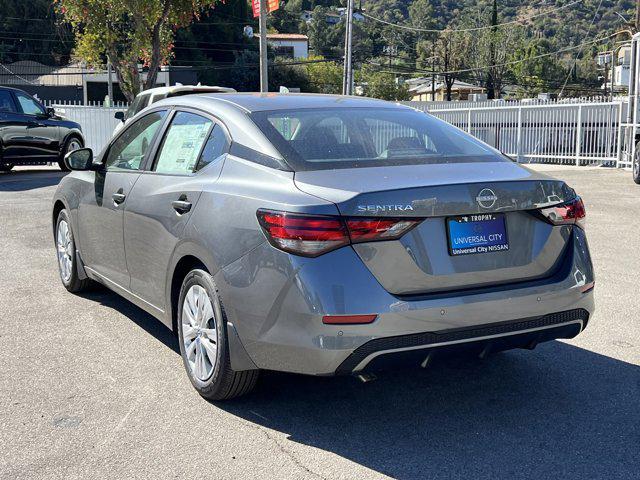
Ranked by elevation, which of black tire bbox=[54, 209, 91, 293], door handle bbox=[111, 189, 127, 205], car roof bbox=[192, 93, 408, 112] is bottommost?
black tire bbox=[54, 209, 91, 293]

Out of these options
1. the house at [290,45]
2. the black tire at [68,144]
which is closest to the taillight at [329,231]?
the black tire at [68,144]

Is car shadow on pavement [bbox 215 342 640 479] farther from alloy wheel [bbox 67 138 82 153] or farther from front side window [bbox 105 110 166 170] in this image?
alloy wheel [bbox 67 138 82 153]

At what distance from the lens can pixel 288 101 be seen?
492 cm

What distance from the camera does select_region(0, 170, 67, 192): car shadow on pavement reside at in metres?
15.7

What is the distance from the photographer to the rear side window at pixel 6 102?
1753cm

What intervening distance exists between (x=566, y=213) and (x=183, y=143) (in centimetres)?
230

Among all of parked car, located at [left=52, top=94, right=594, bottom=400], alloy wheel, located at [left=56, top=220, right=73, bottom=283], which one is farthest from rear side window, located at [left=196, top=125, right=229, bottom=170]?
alloy wheel, located at [left=56, top=220, right=73, bottom=283]

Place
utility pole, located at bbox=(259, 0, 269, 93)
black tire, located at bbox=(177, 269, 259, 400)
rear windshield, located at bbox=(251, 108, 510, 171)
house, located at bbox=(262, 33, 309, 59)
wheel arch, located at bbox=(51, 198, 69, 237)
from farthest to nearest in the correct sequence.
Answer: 1. house, located at bbox=(262, 33, 309, 59)
2. utility pole, located at bbox=(259, 0, 269, 93)
3. wheel arch, located at bbox=(51, 198, 69, 237)
4. rear windshield, located at bbox=(251, 108, 510, 171)
5. black tire, located at bbox=(177, 269, 259, 400)

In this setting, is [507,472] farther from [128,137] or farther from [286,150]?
[128,137]

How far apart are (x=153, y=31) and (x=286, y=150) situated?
877 inches

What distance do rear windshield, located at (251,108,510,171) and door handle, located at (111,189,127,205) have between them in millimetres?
1303

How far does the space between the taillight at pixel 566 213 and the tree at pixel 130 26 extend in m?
21.3

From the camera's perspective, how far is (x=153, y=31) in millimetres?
25000

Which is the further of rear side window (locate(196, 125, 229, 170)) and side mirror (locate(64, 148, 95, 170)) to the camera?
side mirror (locate(64, 148, 95, 170))
